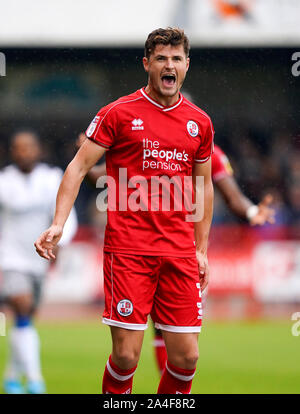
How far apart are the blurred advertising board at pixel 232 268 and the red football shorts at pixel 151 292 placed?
7.70 m

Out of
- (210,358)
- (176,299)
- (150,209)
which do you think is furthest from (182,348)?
(210,358)

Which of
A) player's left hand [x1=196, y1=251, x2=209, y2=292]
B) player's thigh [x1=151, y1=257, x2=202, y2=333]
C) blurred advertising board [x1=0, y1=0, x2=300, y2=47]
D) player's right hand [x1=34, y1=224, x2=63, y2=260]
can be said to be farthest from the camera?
blurred advertising board [x1=0, y1=0, x2=300, y2=47]

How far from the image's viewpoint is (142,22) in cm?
1570

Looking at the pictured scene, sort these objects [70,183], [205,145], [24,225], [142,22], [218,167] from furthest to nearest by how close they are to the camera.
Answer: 1. [142,22]
2. [24,225]
3. [218,167]
4. [205,145]
5. [70,183]

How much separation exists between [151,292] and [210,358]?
491cm

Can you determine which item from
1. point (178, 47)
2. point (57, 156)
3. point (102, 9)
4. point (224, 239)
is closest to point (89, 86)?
point (102, 9)

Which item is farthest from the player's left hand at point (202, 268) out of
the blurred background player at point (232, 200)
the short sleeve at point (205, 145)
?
the blurred background player at point (232, 200)

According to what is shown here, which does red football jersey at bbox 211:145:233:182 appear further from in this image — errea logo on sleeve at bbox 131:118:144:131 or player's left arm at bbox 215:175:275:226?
errea logo on sleeve at bbox 131:118:144:131

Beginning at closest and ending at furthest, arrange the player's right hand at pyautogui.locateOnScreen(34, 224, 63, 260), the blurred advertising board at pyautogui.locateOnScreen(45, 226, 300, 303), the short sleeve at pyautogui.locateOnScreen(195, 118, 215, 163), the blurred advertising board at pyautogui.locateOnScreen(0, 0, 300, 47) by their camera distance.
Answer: the player's right hand at pyautogui.locateOnScreen(34, 224, 63, 260) < the short sleeve at pyautogui.locateOnScreen(195, 118, 215, 163) < the blurred advertising board at pyautogui.locateOnScreen(45, 226, 300, 303) < the blurred advertising board at pyautogui.locateOnScreen(0, 0, 300, 47)

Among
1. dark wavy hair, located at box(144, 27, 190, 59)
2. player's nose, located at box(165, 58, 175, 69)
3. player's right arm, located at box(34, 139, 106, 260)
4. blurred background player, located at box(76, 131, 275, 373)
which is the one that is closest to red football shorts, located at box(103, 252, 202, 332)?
player's right arm, located at box(34, 139, 106, 260)

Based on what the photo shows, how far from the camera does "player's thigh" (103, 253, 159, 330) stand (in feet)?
16.2

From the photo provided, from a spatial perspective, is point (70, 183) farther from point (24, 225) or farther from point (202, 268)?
point (24, 225)

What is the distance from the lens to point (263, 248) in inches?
510

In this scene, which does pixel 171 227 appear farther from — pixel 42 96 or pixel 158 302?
pixel 42 96
